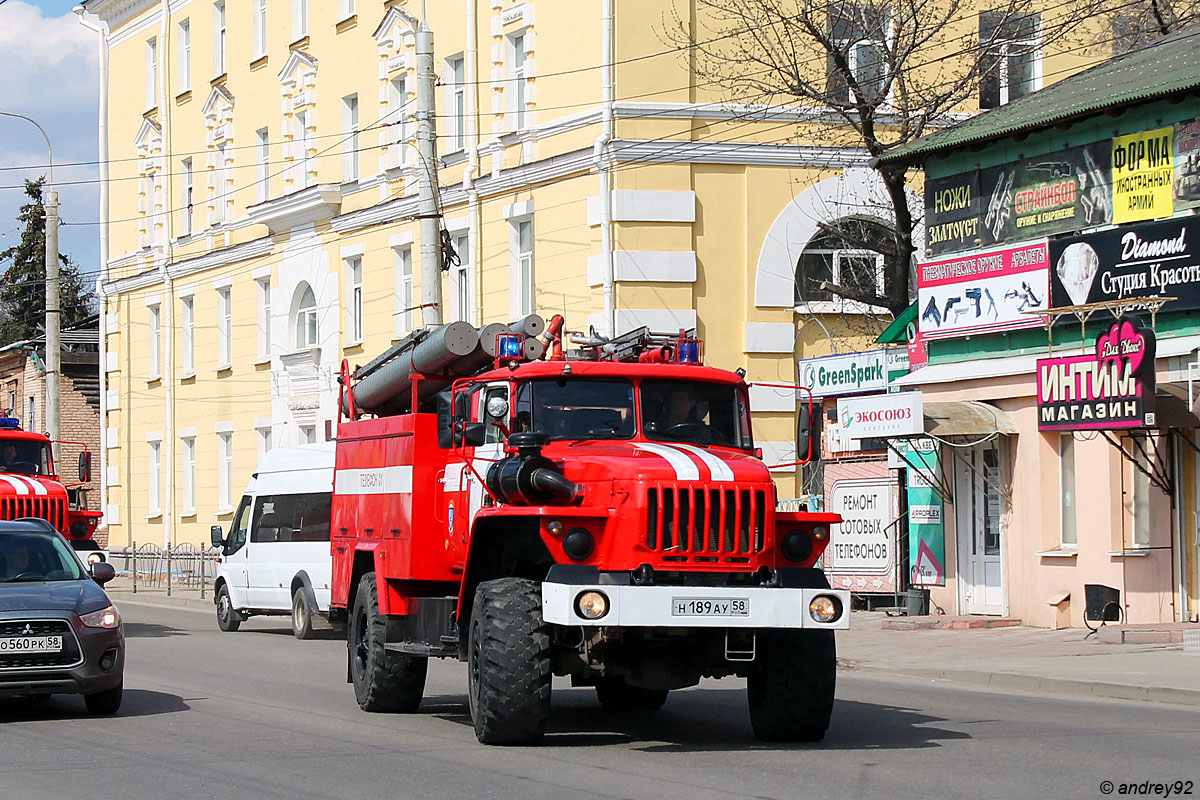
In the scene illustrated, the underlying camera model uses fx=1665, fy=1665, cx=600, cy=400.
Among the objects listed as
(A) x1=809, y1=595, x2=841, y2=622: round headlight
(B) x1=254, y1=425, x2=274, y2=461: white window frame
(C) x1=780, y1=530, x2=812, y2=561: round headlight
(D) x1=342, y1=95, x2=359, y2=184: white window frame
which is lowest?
(A) x1=809, y1=595, x2=841, y2=622: round headlight

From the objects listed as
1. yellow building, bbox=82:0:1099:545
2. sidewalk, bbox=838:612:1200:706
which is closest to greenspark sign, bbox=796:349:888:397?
yellow building, bbox=82:0:1099:545

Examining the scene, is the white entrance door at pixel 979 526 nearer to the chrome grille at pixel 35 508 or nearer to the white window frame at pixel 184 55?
the chrome grille at pixel 35 508

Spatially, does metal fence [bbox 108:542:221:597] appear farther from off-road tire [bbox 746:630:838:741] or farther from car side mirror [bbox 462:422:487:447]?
off-road tire [bbox 746:630:838:741]

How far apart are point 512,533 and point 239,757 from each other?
2.47 m

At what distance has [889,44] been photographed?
32.1m

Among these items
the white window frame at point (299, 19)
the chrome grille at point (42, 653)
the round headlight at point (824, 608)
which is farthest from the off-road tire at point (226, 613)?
the white window frame at point (299, 19)

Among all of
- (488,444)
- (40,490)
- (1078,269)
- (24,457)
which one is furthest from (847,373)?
(488,444)

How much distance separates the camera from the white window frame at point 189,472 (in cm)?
4706

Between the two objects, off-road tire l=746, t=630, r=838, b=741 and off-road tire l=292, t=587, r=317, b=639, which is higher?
off-road tire l=746, t=630, r=838, b=741

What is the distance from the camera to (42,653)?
13320mm

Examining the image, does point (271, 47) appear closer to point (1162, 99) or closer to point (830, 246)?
point (830, 246)

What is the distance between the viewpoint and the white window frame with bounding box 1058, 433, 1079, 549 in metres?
23.6

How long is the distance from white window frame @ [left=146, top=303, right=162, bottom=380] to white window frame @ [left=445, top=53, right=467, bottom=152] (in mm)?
16947

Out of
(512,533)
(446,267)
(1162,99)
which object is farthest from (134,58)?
(512,533)
